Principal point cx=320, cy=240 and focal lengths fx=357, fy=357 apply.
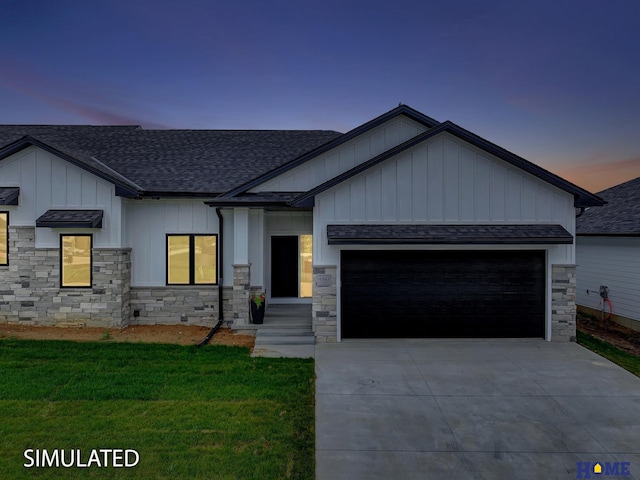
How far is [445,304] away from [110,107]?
22264 millimetres

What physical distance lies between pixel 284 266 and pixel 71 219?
6632mm

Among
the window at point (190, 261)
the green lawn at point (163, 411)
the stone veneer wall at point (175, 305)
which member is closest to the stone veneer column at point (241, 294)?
the stone veneer wall at point (175, 305)

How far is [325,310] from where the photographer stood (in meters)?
9.71

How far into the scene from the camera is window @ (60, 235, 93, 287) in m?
10.9

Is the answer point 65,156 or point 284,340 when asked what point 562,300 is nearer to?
point 284,340

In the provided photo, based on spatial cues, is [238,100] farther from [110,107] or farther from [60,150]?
[60,150]

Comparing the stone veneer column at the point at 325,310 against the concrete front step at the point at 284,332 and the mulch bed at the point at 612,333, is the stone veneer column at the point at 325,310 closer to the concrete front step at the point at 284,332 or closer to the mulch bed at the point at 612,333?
the concrete front step at the point at 284,332

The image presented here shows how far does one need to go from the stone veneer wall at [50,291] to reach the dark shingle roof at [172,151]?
2658 millimetres

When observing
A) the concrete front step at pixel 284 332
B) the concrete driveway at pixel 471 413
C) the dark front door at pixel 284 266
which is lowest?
the concrete driveway at pixel 471 413

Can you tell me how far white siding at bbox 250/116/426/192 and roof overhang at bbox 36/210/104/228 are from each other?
4.73 metres

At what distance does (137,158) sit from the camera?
13328mm

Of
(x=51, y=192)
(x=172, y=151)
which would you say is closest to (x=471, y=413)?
Answer: (x=51, y=192)

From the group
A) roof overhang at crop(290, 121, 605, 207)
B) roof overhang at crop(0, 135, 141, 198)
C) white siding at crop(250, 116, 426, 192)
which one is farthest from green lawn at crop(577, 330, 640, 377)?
roof overhang at crop(0, 135, 141, 198)

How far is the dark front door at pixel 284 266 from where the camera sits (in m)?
12.8
